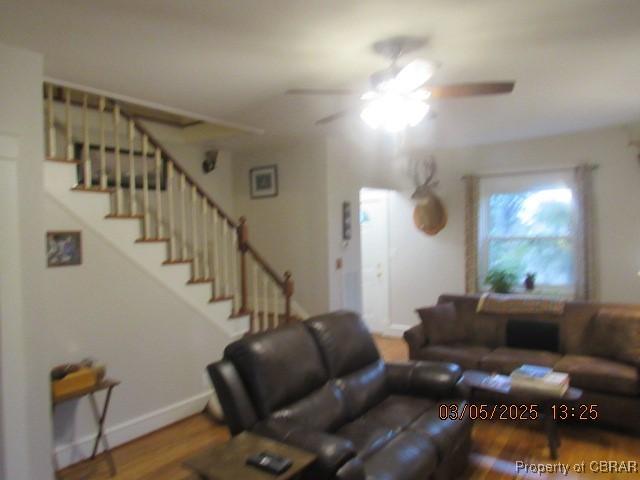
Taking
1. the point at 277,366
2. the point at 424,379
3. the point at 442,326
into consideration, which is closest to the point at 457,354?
the point at 442,326

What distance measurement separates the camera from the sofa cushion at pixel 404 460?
1973 millimetres

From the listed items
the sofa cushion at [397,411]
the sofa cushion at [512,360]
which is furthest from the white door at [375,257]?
the sofa cushion at [397,411]

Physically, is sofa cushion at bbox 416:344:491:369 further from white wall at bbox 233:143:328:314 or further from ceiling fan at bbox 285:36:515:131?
ceiling fan at bbox 285:36:515:131

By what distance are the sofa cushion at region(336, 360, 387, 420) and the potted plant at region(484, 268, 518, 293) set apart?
101 inches

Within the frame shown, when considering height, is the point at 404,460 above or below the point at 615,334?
below

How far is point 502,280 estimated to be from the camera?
5.02 metres

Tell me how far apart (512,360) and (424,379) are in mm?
1132

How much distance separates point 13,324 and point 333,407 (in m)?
1.84

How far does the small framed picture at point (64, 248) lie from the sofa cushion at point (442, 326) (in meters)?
2.95

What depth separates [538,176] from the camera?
507 cm

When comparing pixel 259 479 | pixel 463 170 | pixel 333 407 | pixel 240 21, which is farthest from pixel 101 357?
pixel 463 170

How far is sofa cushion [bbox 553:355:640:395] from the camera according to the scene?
3.11 metres

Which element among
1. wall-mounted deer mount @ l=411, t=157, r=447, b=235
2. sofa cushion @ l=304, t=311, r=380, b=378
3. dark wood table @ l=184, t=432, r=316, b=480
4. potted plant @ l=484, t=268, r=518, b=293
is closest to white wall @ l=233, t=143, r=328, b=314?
wall-mounted deer mount @ l=411, t=157, r=447, b=235

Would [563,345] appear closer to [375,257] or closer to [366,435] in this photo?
[366,435]
